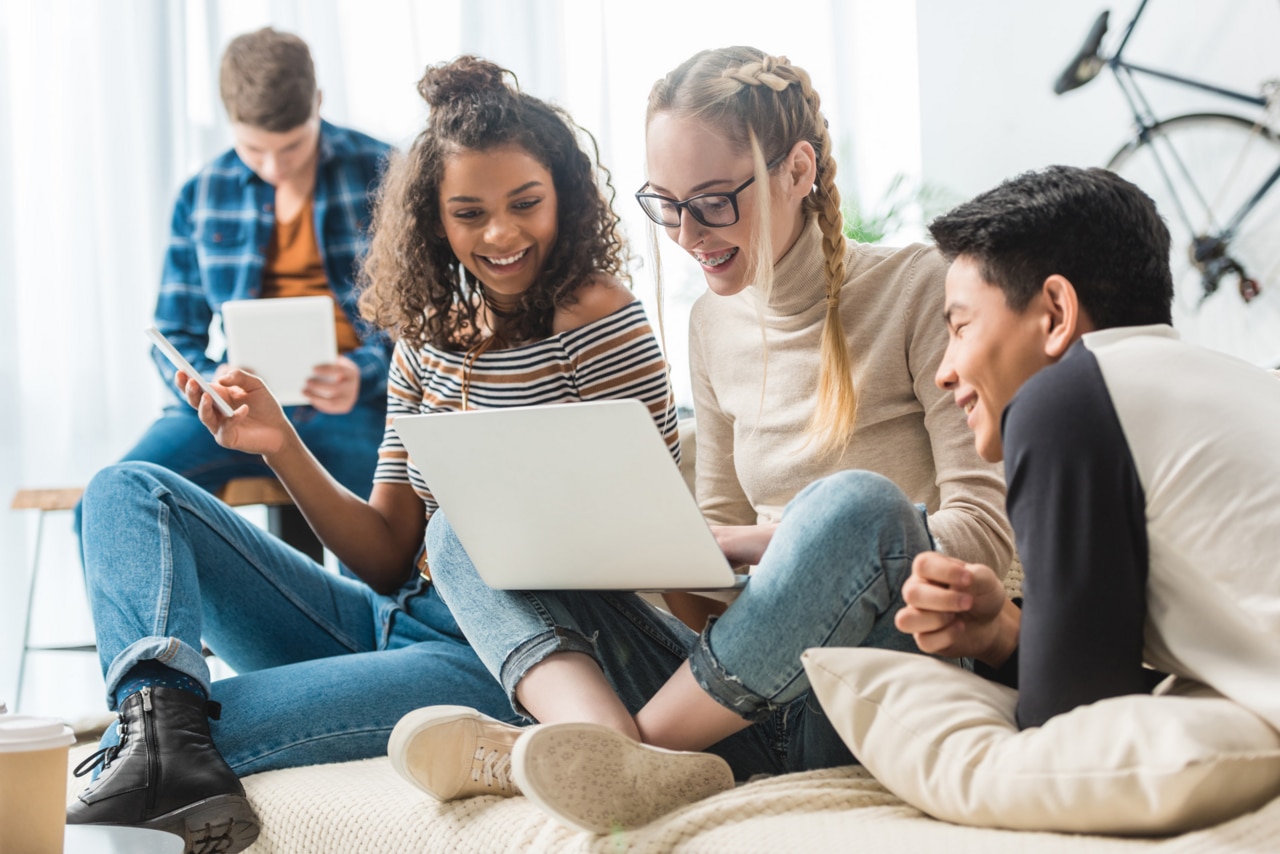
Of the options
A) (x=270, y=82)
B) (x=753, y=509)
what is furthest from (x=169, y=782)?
(x=270, y=82)

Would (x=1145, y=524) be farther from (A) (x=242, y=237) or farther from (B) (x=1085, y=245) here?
(A) (x=242, y=237)

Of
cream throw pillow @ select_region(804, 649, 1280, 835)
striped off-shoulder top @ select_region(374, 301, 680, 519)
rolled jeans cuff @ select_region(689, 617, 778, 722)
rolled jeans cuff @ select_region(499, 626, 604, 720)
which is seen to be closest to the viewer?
cream throw pillow @ select_region(804, 649, 1280, 835)

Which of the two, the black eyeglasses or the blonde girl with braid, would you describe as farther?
the black eyeglasses

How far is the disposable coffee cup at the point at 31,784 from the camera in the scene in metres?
0.83

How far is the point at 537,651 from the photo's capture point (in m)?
1.06

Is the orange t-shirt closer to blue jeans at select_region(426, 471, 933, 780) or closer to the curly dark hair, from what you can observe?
the curly dark hair

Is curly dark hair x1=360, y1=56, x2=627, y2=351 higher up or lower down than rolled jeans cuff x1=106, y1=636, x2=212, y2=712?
higher up

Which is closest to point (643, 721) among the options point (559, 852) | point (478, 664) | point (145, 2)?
point (559, 852)

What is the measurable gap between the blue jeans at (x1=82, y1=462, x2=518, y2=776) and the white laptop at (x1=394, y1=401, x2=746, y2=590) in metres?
0.22

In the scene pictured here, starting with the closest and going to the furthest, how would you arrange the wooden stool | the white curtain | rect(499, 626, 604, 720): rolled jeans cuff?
rect(499, 626, 604, 720): rolled jeans cuff → the wooden stool → the white curtain

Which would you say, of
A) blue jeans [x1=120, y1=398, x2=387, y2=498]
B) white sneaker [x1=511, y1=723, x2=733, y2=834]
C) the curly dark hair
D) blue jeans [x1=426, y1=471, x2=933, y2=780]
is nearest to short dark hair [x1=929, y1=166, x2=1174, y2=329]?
blue jeans [x1=426, y1=471, x2=933, y2=780]

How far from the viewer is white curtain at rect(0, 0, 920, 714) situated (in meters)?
2.80

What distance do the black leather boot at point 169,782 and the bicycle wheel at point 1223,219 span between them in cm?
220

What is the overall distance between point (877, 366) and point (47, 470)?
225 cm
